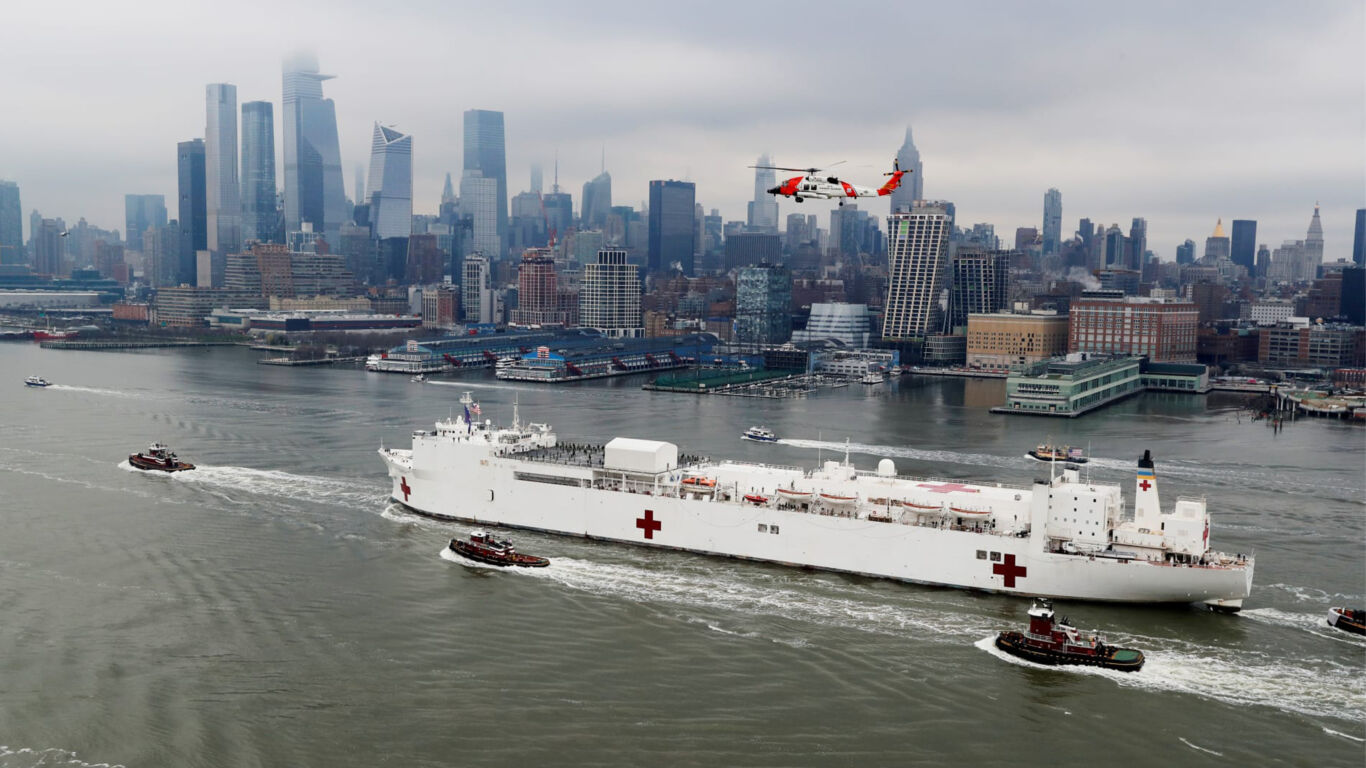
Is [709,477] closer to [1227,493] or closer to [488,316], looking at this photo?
[1227,493]

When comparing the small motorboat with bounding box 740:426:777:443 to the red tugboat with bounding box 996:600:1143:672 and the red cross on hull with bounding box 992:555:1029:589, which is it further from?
the red tugboat with bounding box 996:600:1143:672

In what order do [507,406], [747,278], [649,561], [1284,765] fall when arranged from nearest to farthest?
[1284,765] → [649,561] → [507,406] → [747,278]

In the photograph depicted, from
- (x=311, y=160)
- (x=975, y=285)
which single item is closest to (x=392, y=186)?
(x=311, y=160)

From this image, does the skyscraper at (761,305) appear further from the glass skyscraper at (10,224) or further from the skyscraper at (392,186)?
the glass skyscraper at (10,224)

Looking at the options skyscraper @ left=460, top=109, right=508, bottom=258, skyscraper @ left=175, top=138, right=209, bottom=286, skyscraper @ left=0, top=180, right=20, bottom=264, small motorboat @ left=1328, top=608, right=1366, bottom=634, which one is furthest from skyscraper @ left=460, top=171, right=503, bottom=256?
small motorboat @ left=1328, top=608, right=1366, bottom=634

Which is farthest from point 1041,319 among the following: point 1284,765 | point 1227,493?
point 1284,765
